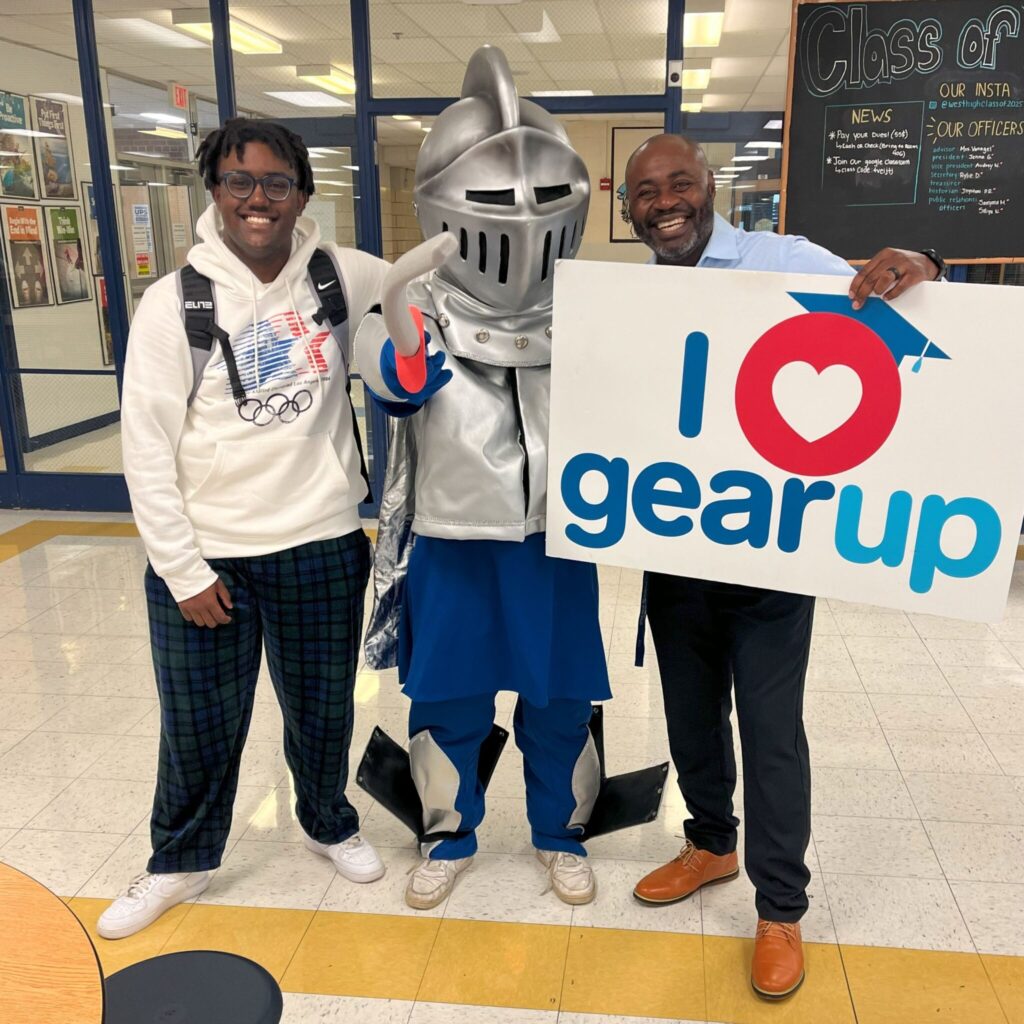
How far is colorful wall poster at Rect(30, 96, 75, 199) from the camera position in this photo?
5.03m

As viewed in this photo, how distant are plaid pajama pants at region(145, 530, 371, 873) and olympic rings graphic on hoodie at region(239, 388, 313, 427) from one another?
0.90 ft

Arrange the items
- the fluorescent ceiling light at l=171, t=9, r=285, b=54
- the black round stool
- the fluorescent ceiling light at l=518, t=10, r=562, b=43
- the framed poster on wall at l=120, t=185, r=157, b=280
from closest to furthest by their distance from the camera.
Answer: the black round stool, the fluorescent ceiling light at l=518, t=10, r=562, b=43, the fluorescent ceiling light at l=171, t=9, r=285, b=54, the framed poster on wall at l=120, t=185, r=157, b=280

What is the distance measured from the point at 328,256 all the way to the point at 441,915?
1.47 meters

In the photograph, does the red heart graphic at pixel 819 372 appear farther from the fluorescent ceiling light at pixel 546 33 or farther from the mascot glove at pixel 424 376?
the fluorescent ceiling light at pixel 546 33

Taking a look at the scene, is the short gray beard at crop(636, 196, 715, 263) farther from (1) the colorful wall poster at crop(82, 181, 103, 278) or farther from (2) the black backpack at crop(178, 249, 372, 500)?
(1) the colorful wall poster at crop(82, 181, 103, 278)

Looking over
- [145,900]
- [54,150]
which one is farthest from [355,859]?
[54,150]

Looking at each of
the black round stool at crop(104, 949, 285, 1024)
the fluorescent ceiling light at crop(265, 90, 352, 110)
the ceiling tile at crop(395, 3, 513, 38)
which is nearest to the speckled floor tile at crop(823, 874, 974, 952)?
the black round stool at crop(104, 949, 285, 1024)

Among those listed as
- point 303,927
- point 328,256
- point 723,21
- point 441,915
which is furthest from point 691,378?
point 723,21

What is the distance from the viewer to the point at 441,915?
2.16 metres

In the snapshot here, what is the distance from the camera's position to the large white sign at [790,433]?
164cm

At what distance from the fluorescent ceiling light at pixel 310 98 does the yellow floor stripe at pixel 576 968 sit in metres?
3.93

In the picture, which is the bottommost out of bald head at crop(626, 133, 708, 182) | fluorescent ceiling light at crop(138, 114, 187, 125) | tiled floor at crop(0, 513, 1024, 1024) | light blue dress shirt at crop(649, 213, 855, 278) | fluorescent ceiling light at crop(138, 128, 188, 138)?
tiled floor at crop(0, 513, 1024, 1024)

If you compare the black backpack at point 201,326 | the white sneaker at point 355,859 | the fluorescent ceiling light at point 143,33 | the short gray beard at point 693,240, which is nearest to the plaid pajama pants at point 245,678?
the white sneaker at point 355,859

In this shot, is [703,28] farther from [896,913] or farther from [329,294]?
[896,913]
